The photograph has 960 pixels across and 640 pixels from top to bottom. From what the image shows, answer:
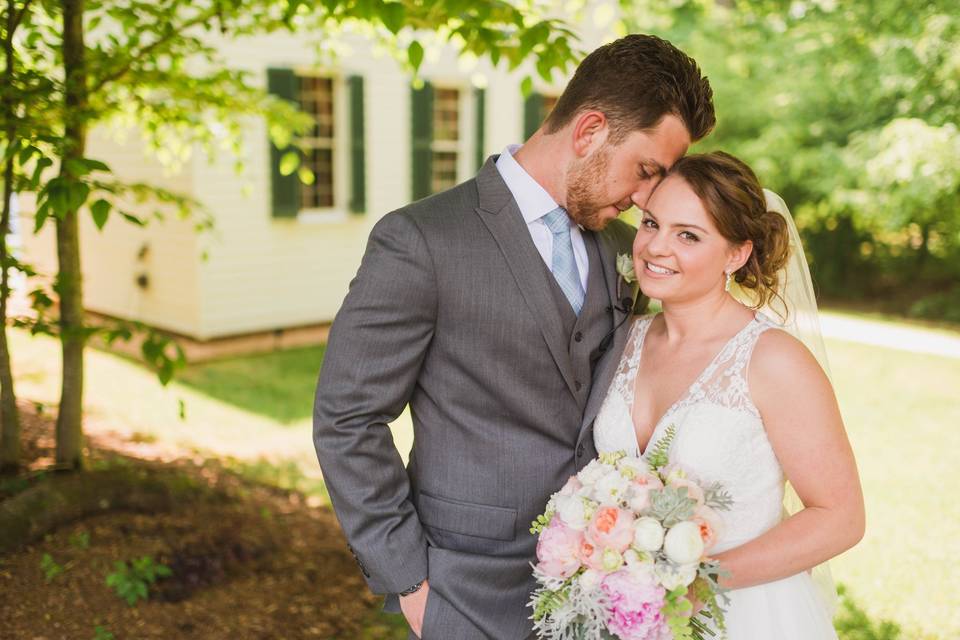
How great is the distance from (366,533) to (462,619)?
1.22 ft

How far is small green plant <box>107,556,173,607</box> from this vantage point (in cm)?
342

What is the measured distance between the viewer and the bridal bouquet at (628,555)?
1.86 metres

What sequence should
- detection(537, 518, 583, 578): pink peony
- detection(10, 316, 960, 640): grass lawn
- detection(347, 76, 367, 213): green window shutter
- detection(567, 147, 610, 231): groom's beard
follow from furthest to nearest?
detection(347, 76, 367, 213): green window shutter < detection(10, 316, 960, 640): grass lawn < detection(567, 147, 610, 231): groom's beard < detection(537, 518, 583, 578): pink peony

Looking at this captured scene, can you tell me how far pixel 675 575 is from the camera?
185 cm

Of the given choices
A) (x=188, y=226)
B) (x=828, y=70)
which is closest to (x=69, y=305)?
(x=188, y=226)

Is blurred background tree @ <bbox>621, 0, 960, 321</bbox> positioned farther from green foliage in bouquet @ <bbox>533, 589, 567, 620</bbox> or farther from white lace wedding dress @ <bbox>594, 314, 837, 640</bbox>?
green foliage in bouquet @ <bbox>533, 589, 567, 620</bbox>

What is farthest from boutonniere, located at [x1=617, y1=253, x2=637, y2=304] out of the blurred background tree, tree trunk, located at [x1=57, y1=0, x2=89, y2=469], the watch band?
the blurred background tree

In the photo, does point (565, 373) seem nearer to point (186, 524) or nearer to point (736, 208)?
point (736, 208)

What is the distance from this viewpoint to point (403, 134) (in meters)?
10.9

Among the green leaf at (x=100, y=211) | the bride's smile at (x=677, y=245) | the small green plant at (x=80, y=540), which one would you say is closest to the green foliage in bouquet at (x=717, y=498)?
the bride's smile at (x=677, y=245)

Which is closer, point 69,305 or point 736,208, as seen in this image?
point 736,208

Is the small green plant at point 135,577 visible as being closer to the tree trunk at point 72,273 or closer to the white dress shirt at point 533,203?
the tree trunk at point 72,273

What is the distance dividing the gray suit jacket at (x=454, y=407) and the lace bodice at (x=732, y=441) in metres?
0.27

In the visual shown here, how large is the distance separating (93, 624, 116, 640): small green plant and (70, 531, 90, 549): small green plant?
0.54 metres
